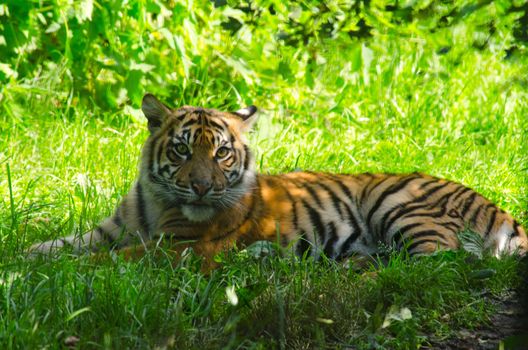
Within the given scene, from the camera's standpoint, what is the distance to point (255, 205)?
486 cm

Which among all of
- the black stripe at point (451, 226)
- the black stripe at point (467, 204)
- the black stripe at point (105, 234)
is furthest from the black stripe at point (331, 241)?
the black stripe at point (105, 234)

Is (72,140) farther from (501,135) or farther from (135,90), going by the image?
(501,135)

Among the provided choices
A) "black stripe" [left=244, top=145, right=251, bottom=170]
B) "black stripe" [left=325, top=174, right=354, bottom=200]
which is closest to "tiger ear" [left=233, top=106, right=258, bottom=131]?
"black stripe" [left=244, top=145, right=251, bottom=170]

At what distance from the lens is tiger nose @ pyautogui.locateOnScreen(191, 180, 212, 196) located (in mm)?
4527

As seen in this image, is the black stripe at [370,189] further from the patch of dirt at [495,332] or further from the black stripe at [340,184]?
the patch of dirt at [495,332]

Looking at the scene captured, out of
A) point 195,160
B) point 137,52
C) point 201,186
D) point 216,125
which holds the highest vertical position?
point 137,52

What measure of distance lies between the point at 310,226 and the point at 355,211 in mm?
352

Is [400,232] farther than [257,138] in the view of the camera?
No

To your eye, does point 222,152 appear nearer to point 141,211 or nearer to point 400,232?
point 141,211

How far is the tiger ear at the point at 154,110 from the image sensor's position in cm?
479

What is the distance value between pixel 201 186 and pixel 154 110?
630mm

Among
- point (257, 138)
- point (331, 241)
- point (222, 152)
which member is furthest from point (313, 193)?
point (257, 138)

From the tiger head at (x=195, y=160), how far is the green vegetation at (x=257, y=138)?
0.49 m

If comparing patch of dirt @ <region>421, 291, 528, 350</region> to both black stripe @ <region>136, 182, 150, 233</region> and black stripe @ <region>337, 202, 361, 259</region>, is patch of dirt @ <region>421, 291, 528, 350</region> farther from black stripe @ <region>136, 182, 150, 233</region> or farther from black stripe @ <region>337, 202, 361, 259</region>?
black stripe @ <region>136, 182, 150, 233</region>
